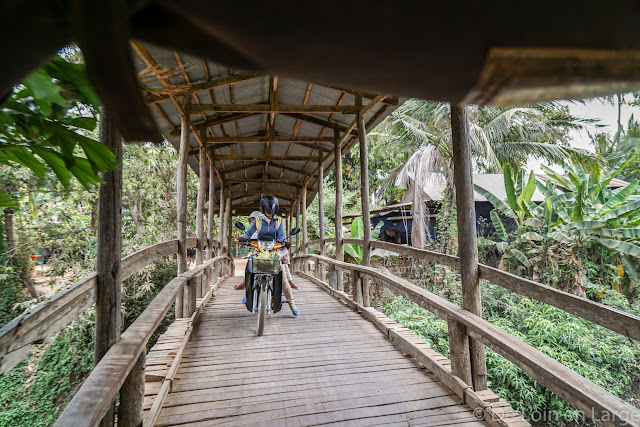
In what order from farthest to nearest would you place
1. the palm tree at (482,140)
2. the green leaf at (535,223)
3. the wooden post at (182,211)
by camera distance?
the palm tree at (482,140), the green leaf at (535,223), the wooden post at (182,211)

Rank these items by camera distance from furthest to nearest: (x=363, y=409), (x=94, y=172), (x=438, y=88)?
(x=363, y=409)
(x=94, y=172)
(x=438, y=88)

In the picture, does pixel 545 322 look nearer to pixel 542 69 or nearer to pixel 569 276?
pixel 569 276

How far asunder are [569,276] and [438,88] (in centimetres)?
761

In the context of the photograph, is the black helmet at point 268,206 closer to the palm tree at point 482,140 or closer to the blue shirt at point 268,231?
the blue shirt at point 268,231

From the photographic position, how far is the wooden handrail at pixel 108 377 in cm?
96

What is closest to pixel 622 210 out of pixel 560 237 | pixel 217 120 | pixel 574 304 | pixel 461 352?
pixel 560 237

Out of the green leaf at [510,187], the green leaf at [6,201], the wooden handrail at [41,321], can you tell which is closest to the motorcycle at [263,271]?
the wooden handrail at [41,321]

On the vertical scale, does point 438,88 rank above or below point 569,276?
above

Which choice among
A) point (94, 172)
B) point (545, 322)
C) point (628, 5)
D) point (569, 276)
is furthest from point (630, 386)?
point (94, 172)

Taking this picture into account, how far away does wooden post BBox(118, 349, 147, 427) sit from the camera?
5.35 ft

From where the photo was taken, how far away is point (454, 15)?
1.37 ft

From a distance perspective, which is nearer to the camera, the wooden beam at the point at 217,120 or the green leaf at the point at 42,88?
the green leaf at the point at 42,88

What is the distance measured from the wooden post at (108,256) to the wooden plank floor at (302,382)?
0.73m

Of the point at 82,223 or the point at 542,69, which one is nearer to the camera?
the point at 542,69
